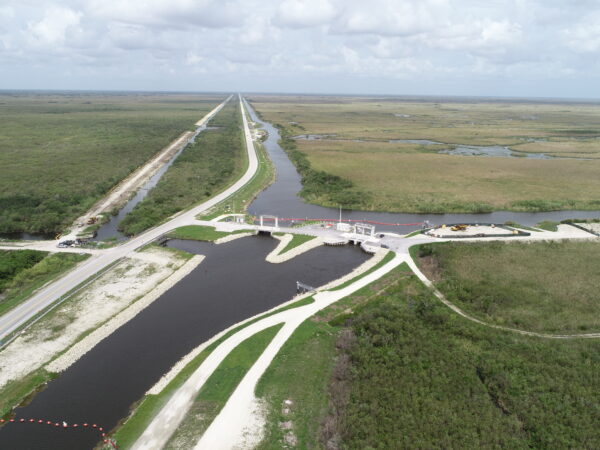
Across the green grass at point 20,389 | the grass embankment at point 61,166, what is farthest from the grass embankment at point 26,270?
the grass embankment at point 61,166

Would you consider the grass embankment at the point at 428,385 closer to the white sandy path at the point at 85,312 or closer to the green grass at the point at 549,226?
the white sandy path at the point at 85,312

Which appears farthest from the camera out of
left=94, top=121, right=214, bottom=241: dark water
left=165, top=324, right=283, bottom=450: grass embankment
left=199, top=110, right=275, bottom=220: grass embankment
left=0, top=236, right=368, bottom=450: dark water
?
left=199, top=110, right=275, bottom=220: grass embankment

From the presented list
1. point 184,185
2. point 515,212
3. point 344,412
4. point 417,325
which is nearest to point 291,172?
point 184,185

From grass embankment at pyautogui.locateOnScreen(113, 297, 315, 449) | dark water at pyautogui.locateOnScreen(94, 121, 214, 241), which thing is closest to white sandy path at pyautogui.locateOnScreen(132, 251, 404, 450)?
grass embankment at pyautogui.locateOnScreen(113, 297, 315, 449)

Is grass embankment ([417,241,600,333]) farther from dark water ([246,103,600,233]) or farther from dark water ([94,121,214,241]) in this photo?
dark water ([94,121,214,241])

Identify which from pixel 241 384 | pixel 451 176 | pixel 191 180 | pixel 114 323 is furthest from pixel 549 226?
pixel 191 180

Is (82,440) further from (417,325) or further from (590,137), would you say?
(590,137)

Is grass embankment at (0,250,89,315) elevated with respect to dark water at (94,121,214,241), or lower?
lower

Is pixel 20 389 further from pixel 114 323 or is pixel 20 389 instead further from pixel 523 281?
pixel 523 281
